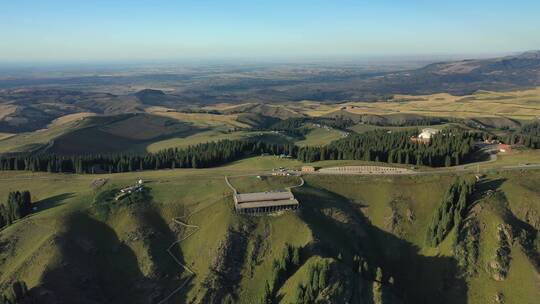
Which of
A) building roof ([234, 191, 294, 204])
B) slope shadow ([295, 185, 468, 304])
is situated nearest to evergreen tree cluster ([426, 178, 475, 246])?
slope shadow ([295, 185, 468, 304])

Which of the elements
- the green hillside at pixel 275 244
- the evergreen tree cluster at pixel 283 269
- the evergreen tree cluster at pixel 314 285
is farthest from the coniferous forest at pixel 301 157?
the evergreen tree cluster at pixel 314 285

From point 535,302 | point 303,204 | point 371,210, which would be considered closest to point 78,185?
point 303,204

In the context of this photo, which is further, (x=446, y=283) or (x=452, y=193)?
(x=452, y=193)

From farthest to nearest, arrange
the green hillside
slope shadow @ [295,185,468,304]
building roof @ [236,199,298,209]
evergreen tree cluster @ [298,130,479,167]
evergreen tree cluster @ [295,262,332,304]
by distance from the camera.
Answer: evergreen tree cluster @ [298,130,479,167] → building roof @ [236,199,298,209] → slope shadow @ [295,185,468,304] → the green hillside → evergreen tree cluster @ [295,262,332,304]

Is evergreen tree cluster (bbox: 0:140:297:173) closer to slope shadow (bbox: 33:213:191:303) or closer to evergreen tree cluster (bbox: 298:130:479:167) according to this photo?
evergreen tree cluster (bbox: 298:130:479:167)

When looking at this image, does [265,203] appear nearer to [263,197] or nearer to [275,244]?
[263,197]

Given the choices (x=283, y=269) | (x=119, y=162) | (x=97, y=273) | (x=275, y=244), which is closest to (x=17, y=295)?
(x=97, y=273)

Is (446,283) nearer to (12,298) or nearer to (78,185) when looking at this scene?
(12,298)
